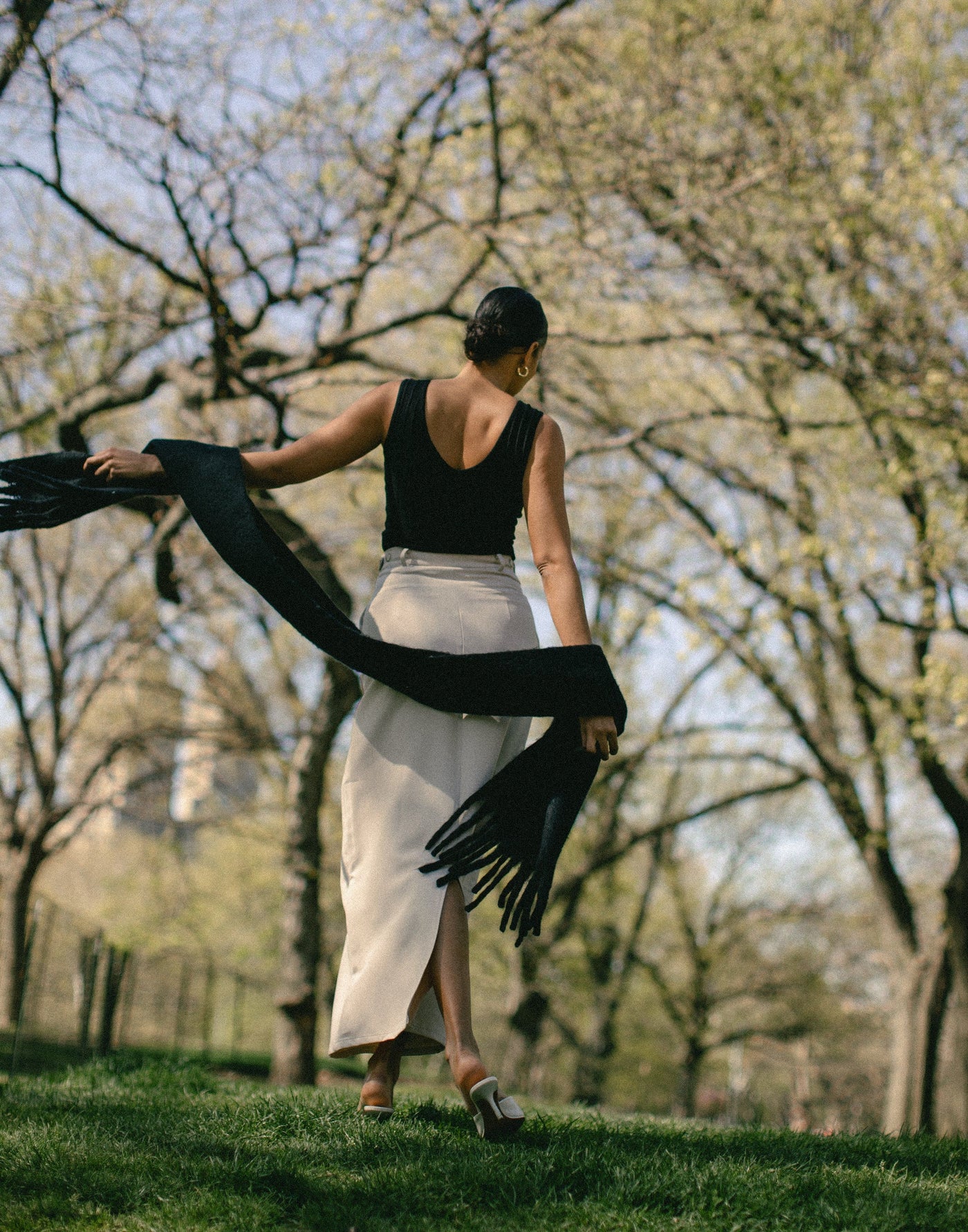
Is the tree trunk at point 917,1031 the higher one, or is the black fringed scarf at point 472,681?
the black fringed scarf at point 472,681

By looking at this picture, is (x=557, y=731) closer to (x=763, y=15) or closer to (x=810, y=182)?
(x=810, y=182)

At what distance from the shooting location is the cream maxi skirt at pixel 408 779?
3195mm

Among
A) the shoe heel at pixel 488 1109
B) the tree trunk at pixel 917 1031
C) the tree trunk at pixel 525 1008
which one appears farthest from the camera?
the tree trunk at pixel 525 1008

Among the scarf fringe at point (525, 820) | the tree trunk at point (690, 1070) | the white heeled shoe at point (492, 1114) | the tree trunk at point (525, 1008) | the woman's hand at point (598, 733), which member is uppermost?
the woman's hand at point (598, 733)

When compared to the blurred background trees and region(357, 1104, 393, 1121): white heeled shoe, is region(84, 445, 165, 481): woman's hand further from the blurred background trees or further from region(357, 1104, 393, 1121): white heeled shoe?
the blurred background trees

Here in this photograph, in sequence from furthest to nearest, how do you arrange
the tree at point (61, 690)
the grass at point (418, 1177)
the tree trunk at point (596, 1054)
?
the tree trunk at point (596, 1054) → the tree at point (61, 690) → the grass at point (418, 1177)

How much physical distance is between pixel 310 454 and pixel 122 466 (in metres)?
0.58

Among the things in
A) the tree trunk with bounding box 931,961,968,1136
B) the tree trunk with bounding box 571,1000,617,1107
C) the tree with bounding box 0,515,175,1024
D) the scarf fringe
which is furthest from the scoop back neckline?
the tree trunk with bounding box 571,1000,617,1107

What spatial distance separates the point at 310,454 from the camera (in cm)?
349

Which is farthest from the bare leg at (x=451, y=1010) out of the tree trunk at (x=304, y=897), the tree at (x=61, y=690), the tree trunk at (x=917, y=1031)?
the tree trunk at (x=917, y=1031)

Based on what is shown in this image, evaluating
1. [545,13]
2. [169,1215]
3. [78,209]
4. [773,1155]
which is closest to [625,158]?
[545,13]

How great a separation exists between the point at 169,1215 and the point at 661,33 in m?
11.7

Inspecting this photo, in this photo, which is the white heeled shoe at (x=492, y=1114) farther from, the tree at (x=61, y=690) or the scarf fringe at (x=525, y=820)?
the tree at (x=61, y=690)

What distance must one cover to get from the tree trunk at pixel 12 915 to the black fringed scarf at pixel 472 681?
12333 mm
